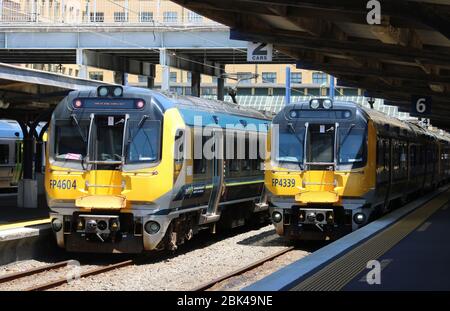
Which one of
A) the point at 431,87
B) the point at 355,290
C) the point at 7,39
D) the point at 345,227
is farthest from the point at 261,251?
the point at 7,39

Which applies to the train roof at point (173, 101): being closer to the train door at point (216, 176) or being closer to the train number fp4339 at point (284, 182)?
the train door at point (216, 176)

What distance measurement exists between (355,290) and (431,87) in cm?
1856

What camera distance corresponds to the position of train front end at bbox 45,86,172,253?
12.3 metres

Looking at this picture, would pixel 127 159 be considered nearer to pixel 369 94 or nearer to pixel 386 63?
pixel 386 63

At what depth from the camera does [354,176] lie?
558 inches

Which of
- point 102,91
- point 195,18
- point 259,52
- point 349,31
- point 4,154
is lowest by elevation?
point 4,154

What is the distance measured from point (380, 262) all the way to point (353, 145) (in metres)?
4.88

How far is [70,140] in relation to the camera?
42.1 ft

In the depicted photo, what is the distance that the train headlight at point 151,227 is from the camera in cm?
1234

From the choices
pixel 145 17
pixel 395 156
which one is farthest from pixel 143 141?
pixel 145 17

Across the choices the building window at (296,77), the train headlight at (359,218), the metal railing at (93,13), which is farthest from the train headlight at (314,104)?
the building window at (296,77)
